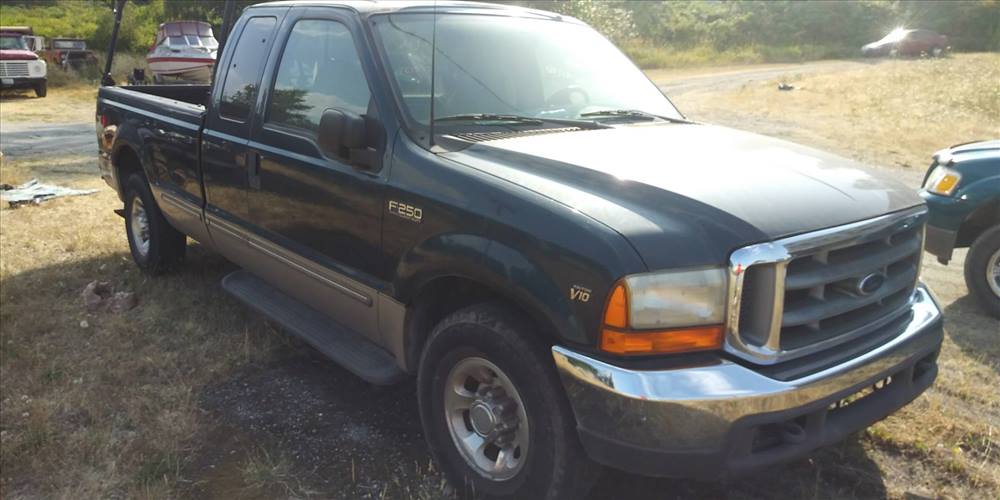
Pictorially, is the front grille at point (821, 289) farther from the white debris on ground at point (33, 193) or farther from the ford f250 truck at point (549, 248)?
the white debris on ground at point (33, 193)

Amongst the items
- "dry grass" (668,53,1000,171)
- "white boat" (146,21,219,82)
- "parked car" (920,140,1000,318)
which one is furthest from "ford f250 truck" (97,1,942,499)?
"white boat" (146,21,219,82)

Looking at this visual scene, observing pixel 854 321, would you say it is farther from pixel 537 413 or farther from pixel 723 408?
pixel 537 413

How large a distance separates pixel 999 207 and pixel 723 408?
3.85m

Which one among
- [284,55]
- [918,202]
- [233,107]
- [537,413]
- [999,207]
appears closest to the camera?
[537,413]

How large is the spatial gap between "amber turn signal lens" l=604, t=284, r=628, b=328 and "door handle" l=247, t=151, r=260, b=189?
2341 mm

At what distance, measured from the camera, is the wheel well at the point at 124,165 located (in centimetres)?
579

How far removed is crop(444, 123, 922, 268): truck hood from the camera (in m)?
2.39

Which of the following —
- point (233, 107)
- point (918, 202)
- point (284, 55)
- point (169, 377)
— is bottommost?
point (169, 377)

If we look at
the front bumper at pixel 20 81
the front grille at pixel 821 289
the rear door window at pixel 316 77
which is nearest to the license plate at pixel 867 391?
the front grille at pixel 821 289

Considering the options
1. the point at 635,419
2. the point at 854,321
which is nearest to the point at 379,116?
the point at 635,419

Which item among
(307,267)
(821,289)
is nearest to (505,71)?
(307,267)

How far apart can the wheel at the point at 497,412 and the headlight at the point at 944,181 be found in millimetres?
3795

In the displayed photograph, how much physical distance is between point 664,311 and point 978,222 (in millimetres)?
3942

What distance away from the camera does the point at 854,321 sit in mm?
2697
